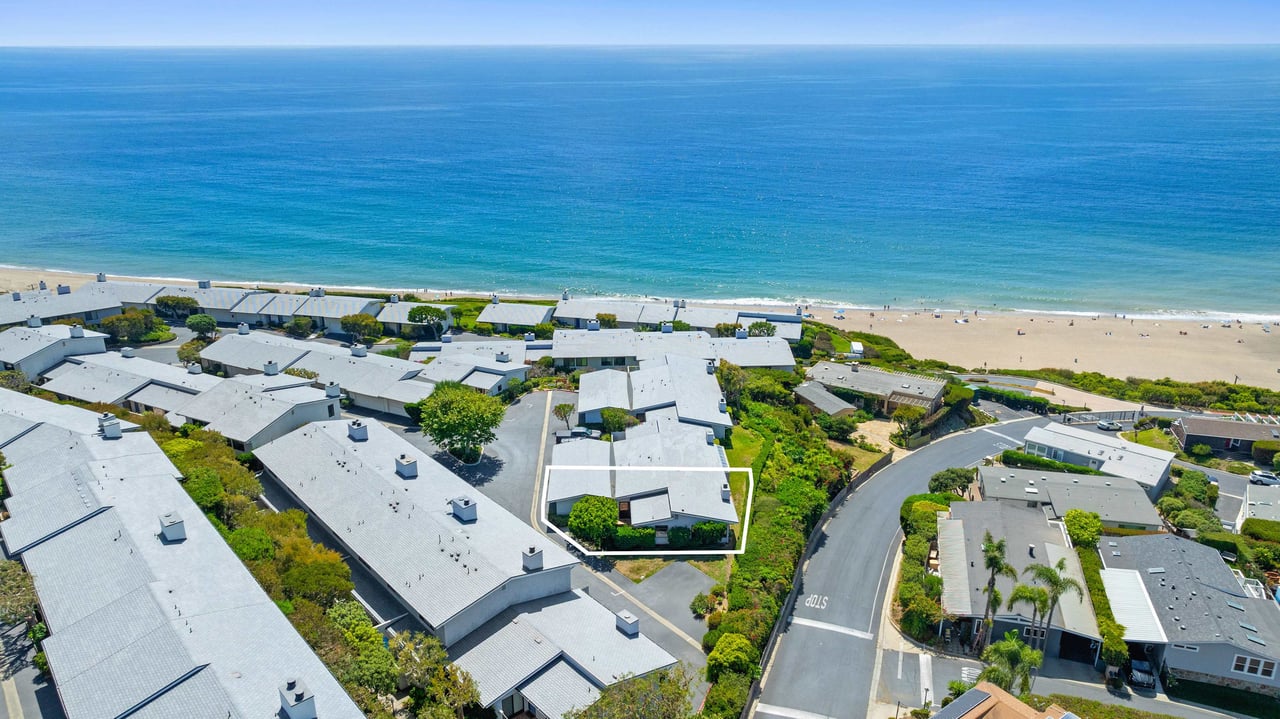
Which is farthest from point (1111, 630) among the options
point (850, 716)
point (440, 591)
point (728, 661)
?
point (440, 591)

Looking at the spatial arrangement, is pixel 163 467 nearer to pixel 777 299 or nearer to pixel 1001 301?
pixel 777 299

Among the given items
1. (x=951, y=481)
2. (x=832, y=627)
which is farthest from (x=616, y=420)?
(x=832, y=627)

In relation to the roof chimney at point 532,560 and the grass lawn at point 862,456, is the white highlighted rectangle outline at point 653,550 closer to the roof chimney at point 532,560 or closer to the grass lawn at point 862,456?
the roof chimney at point 532,560

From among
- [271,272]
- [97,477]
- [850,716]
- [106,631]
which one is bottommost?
[850,716]

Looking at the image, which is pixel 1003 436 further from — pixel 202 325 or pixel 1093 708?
pixel 202 325

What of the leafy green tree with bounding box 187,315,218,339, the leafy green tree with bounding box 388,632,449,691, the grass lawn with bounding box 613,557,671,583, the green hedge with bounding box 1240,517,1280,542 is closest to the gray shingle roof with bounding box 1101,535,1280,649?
the green hedge with bounding box 1240,517,1280,542
